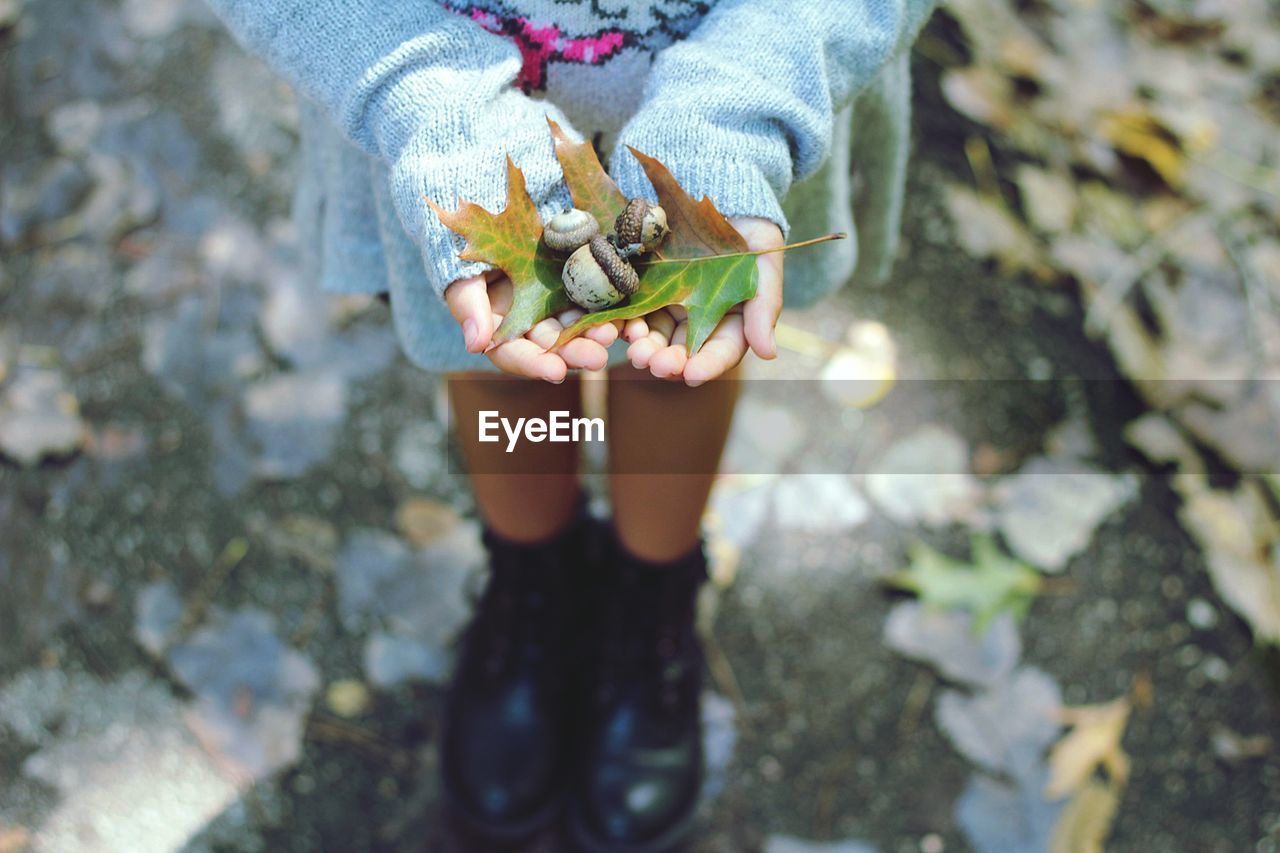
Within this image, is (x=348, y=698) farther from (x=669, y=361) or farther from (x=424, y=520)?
(x=669, y=361)

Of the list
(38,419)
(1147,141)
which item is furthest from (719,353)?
(1147,141)

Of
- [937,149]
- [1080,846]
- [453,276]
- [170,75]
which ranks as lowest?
[1080,846]

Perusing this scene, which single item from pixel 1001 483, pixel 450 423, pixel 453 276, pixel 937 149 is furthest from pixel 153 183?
pixel 1001 483

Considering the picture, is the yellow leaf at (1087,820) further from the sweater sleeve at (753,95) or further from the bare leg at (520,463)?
the sweater sleeve at (753,95)

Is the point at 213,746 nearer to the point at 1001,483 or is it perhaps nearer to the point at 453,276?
the point at 453,276

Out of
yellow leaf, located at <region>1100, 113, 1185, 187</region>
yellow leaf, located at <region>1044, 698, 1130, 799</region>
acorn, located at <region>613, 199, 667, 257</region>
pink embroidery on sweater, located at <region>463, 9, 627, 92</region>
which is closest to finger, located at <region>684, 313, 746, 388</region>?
acorn, located at <region>613, 199, 667, 257</region>

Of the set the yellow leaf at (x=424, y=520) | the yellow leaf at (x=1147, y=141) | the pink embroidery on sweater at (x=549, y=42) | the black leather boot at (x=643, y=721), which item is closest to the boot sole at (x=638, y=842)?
the black leather boot at (x=643, y=721)
